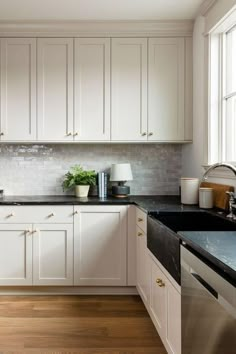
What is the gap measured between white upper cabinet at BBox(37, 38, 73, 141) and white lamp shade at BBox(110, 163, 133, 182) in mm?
547

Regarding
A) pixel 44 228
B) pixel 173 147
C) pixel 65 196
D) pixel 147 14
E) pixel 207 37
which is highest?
pixel 147 14

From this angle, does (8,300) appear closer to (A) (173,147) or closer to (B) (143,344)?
(B) (143,344)

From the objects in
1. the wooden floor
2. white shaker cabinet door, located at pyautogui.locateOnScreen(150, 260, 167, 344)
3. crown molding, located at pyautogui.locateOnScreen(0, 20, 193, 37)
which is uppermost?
crown molding, located at pyautogui.locateOnScreen(0, 20, 193, 37)

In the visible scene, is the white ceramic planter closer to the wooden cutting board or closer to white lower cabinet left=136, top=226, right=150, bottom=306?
white lower cabinet left=136, top=226, right=150, bottom=306

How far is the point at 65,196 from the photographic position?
3635mm

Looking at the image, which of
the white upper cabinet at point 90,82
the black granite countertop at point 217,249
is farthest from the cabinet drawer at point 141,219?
the black granite countertop at point 217,249

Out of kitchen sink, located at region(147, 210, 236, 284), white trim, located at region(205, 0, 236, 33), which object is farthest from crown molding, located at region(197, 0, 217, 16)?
kitchen sink, located at region(147, 210, 236, 284)

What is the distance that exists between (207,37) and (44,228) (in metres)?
2.14

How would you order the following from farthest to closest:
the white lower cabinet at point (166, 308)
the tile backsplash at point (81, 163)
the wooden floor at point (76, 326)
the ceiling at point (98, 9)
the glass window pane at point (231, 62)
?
the tile backsplash at point (81, 163) < the ceiling at point (98, 9) < the glass window pane at point (231, 62) < the wooden floor at point (76, 326) < the white lower cabinet at point (166, 308)

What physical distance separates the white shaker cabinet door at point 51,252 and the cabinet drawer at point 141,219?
0.60 m

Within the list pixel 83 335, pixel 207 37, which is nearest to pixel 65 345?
pixel 83 335

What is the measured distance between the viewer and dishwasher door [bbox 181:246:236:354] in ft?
3.54

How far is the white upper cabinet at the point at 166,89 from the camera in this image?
3408 millimetres

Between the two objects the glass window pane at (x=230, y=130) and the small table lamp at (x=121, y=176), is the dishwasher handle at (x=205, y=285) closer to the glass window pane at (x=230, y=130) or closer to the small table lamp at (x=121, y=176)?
the glass window pane at (x=230, y=130)
